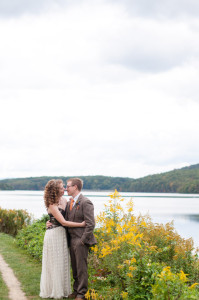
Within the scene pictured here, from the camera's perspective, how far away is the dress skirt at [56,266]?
6.43m

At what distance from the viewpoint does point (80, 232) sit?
6.32 meters

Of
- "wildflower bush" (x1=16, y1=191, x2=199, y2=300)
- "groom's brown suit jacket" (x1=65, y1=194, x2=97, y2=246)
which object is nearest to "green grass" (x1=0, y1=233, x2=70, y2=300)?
"wildflower bush" (x1=16, y1=191, x2=199, y2=300)

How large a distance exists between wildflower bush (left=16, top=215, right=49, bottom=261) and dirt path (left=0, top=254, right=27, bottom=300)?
35.2 inches

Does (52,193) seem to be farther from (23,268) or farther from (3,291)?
(23,268)

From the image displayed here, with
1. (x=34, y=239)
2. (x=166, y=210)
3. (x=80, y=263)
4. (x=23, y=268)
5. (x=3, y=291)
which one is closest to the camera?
(x=80, y=263)

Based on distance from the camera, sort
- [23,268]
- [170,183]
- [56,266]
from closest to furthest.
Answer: [56,266], [23,268], [170,183]

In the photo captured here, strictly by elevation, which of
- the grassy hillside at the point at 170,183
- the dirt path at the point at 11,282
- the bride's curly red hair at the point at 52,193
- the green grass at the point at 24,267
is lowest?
the dirt path at the point at 11,282

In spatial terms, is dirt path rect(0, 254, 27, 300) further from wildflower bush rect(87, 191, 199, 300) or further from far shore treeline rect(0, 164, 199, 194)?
far shore treeline rect(0, 164, 199, 194)

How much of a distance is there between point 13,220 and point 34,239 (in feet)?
17.7

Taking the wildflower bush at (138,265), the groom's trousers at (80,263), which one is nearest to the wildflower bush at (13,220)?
the wildflower bush at (138,265)

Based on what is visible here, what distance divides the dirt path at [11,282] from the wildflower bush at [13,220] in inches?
245

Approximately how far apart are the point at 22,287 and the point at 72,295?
4.89 feet

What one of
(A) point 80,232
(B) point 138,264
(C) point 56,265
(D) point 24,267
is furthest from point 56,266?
(D) point 24,267

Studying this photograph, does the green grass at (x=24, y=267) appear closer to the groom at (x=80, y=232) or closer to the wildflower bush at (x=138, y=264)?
the groom at (x=80, y=232)
